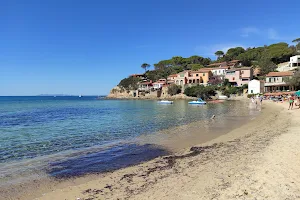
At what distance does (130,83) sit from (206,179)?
397 feet

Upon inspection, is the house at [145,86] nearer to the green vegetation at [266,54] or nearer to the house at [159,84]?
the house at [159,84]

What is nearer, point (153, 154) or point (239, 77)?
point (153, 154)

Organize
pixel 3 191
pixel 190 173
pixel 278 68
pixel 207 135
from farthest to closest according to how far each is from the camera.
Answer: pixel 278 68
pixel 207 135
pixel 190 173
pixel 3 191

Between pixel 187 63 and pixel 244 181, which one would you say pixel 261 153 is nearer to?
pixel 244 181

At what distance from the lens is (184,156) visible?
11203 mm

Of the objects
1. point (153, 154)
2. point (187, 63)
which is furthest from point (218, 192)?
point (187, 63)

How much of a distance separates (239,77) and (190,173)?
83483 millimetres

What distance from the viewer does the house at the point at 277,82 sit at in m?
67.2

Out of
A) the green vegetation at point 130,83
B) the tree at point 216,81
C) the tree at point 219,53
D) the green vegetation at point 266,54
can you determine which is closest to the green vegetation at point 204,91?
the tree at point 216,81

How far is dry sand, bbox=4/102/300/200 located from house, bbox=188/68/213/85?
85.2 m

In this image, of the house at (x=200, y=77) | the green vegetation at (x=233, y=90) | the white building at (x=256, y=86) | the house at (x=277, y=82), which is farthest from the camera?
the house at (x=200, y=77)

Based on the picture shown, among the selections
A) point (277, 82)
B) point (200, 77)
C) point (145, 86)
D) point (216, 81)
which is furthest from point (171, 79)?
point (277, 82)

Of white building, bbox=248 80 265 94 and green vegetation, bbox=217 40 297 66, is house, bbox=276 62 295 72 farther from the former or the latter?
white building, bbox=248 80 265 94

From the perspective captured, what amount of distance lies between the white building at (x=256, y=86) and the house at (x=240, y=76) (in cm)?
725
